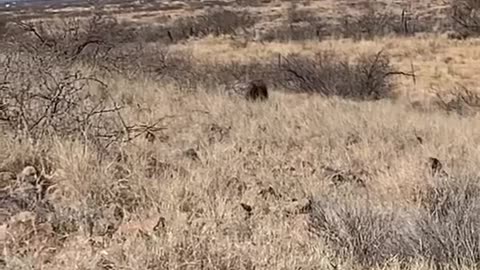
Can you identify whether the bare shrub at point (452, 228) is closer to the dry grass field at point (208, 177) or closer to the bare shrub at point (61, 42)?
the dry grass field at point (208, 177)

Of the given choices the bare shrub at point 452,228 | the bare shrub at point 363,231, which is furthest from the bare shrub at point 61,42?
the bare shrub at point 452,228

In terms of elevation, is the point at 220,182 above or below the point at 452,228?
below

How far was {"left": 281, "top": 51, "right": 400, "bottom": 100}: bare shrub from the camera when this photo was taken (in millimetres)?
17844

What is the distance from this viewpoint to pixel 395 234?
14.0 ft

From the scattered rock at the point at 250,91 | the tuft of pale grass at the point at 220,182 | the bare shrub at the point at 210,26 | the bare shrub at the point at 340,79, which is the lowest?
the bare shrub at the point at 210,26

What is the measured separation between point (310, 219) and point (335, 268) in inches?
43.4

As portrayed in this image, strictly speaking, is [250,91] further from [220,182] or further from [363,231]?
[363,231]

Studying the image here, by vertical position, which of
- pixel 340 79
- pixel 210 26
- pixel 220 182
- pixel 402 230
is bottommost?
pixel 210 26

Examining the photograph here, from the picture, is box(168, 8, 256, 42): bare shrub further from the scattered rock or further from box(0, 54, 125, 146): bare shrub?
box(0, 54, 125, 146): bare shrub

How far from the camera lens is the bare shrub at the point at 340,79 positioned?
1784 cm

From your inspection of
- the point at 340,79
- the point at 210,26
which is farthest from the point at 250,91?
the point at 210,26

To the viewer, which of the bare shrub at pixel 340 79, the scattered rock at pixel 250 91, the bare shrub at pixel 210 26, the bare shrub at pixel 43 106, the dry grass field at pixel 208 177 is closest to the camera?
the dry grass field at pixel 208 177

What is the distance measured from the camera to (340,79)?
60.9ft

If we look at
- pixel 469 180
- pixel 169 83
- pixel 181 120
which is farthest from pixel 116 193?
pixel 169 83
